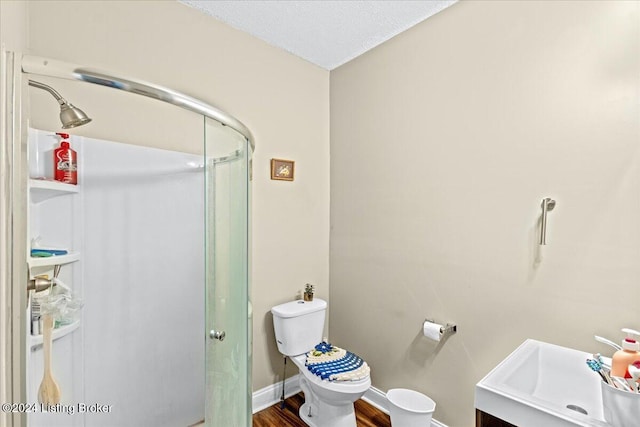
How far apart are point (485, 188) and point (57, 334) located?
192 cm

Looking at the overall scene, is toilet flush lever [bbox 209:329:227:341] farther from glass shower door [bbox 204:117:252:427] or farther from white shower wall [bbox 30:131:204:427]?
white shower wall [bbox 30:131:204:427]

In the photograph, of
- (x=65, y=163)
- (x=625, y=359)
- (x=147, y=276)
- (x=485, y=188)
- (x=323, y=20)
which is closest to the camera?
(x=625, y=359)

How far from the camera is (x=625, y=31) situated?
1.23 m

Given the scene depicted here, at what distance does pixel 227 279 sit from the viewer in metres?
1.28

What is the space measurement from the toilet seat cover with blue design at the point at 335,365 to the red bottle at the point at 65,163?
150 centimetres

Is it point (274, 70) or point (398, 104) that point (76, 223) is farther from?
point (398, 104)

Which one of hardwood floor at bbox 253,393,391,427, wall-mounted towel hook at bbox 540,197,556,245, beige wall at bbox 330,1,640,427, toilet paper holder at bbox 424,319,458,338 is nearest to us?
beige wall at bbox 330,1,640,427

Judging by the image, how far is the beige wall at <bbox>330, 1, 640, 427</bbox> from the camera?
4.16 feet

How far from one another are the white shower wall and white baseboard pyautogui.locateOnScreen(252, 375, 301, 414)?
0.59 meters

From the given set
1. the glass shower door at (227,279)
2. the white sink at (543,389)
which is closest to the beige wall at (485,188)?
the white sink at (543,389)

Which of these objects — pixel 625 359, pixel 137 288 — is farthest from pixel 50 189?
pixel 625 359

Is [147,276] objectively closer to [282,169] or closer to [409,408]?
[282,169]

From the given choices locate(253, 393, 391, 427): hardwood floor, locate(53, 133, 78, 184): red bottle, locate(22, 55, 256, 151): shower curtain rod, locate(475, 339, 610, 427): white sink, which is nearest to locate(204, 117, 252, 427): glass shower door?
locate(22, 55, 256, 151): shower curtain rod

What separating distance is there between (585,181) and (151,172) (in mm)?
1951
